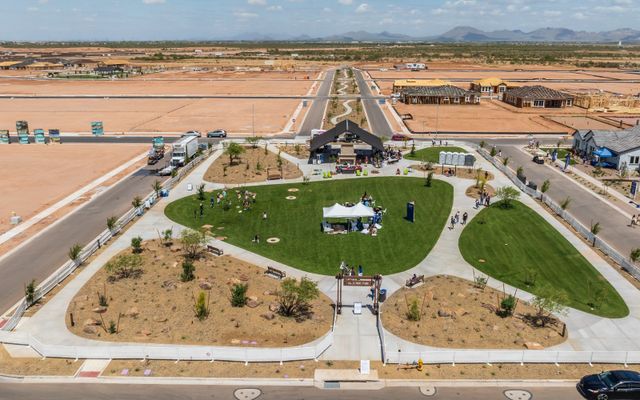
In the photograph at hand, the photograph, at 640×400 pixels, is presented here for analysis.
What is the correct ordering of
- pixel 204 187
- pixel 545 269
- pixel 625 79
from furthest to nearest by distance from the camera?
1. pixel 625 79
2. pixel 204 187
3. pixel 545 269

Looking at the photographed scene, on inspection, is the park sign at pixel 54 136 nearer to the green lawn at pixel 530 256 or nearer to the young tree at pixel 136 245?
the young tree at pixel 136 245

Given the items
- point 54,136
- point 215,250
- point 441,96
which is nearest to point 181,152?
point 215,250

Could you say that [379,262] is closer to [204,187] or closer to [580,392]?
[580,392]

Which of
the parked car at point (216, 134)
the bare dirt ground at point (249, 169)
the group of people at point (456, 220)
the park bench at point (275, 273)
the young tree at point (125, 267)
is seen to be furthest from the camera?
the parked car at point (216, 134)

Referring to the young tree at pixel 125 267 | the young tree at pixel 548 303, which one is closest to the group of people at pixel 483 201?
the young tree at pixel 548 303

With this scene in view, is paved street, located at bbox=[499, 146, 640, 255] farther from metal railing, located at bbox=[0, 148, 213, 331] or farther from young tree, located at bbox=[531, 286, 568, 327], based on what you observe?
metal railing, located at bbox=[0, 148, 213, 331]

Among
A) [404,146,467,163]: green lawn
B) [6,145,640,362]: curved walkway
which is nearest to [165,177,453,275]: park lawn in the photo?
[6,145,640,362]: curved walkway

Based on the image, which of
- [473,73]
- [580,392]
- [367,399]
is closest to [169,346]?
[367,399]
